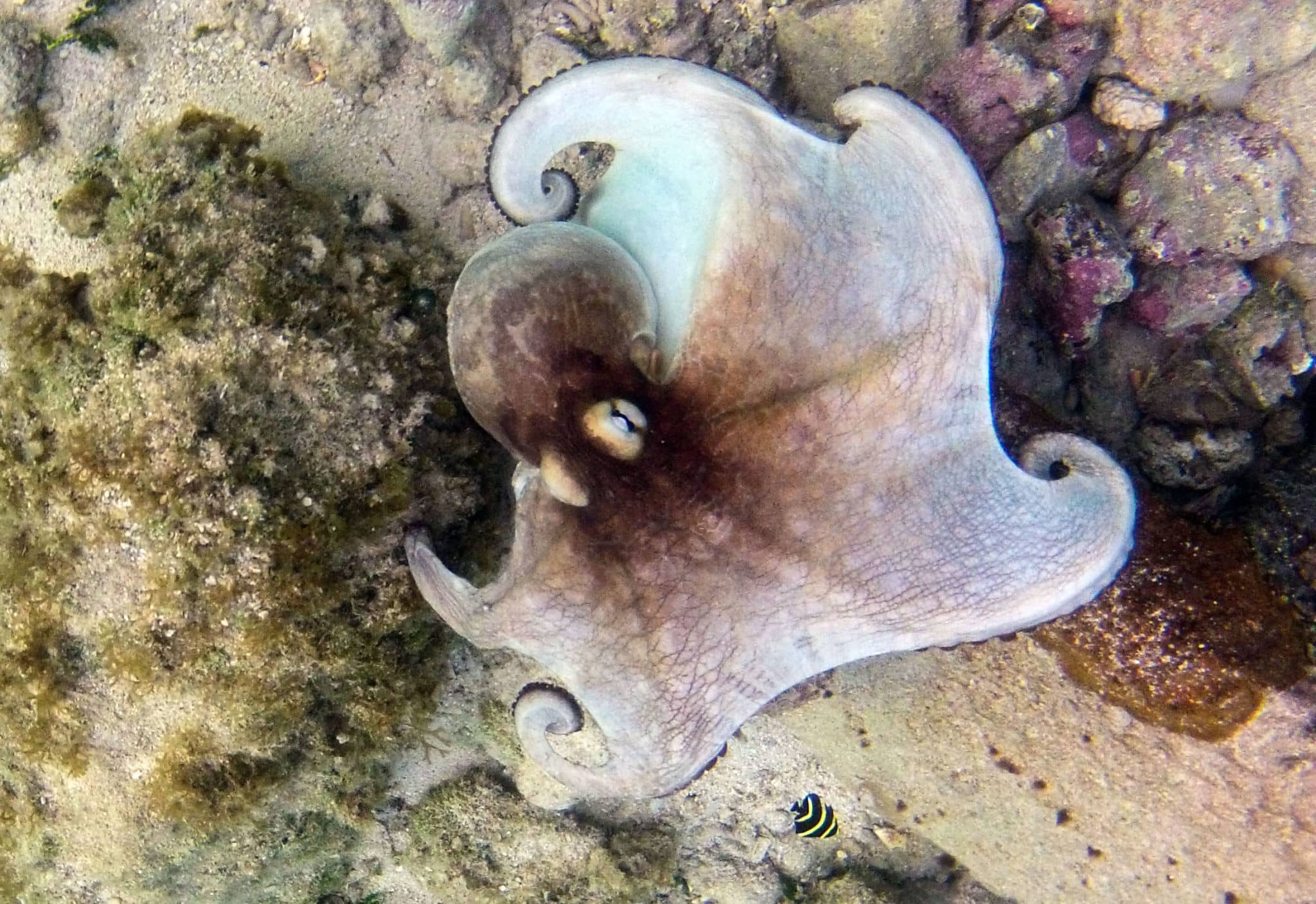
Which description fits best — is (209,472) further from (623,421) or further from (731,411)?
(731,411)

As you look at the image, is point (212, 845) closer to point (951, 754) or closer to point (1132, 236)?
point (951, 754)

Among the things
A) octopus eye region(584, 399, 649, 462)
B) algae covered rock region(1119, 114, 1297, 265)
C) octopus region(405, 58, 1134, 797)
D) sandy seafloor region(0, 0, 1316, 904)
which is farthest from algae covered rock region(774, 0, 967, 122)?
octopus eye region(584, 399, 649, 462)

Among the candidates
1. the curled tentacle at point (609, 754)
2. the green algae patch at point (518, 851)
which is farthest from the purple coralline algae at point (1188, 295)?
the green algae patch at point (518, 851)

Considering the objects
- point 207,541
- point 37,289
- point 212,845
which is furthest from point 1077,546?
point 212,845

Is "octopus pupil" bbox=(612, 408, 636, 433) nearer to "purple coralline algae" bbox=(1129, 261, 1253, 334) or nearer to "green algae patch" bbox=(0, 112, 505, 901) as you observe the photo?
"green algae patch" bbox=(0, 112, 505, 901)

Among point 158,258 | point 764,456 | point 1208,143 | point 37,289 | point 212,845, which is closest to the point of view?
point 764,456

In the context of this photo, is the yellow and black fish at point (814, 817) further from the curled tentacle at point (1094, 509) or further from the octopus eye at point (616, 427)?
the octopus eye at point (616, 427)
